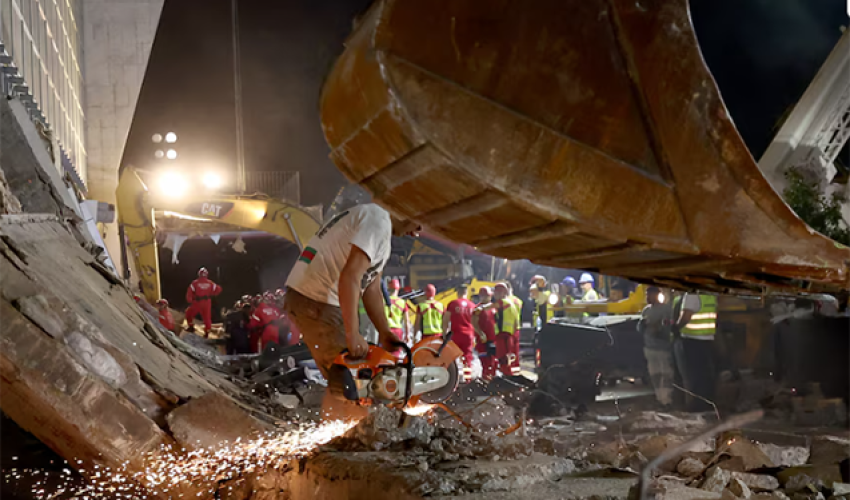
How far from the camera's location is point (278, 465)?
3.52 m

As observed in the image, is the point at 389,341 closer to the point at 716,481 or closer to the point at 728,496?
the point at 716,481

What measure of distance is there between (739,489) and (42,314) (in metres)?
3.40

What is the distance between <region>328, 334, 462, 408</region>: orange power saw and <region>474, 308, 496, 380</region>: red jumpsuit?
627 cm

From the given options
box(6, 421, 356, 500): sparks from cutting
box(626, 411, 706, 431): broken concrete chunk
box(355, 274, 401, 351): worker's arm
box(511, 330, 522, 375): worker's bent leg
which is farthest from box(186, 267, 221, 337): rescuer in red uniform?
box(6, 421, 356, 500): sparks from cutting

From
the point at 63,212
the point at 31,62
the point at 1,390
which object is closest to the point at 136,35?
the point at 31,62

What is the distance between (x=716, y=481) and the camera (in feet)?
9.12

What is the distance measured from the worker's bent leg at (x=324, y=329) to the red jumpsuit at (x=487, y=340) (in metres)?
6.36

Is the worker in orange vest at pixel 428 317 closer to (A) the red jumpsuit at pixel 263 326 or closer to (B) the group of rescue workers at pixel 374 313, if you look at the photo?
(B) the group of rescue workers at pixel 374 313

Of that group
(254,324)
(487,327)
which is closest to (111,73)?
(254,324)

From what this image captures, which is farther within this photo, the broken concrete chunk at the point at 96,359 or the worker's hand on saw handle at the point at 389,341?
the worker's hand on saw handle at the point at 389,341

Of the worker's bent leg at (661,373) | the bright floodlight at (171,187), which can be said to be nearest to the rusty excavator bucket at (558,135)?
the worker's bent leg at (661,373)

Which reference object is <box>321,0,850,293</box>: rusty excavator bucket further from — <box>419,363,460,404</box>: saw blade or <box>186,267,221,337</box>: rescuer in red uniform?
<box>186,267,221,337</box>: rescuer in red uniform

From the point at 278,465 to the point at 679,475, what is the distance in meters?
1.97

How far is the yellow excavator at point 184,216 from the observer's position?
11.5 m
